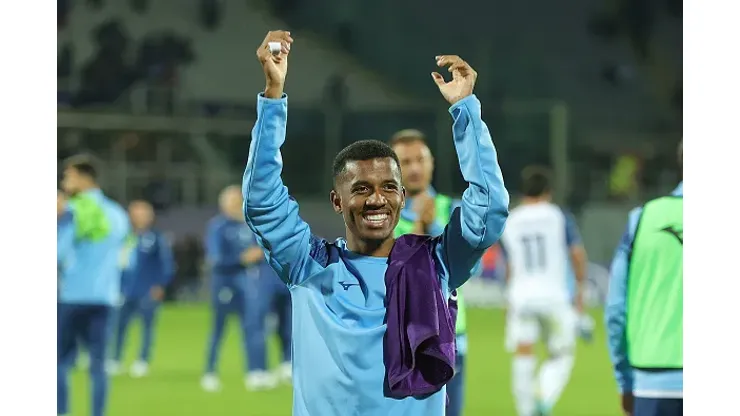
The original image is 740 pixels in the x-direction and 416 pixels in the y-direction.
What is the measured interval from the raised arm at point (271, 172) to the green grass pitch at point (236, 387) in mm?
5023

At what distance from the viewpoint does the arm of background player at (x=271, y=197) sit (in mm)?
2104

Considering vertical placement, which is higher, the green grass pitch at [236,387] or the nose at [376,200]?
the nose at [376,200]

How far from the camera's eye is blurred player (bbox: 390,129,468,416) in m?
4.00

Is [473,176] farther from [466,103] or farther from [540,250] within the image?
[540,250]

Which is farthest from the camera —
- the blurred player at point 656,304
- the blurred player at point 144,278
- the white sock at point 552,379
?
the blurred player at point 144,278

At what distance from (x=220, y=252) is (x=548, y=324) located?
2.73 meters

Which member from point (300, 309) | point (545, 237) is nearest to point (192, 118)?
point (545, 237)

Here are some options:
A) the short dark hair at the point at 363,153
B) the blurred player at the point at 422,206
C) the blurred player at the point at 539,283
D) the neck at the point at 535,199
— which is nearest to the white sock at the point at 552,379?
the blurred player at the point at 539,283

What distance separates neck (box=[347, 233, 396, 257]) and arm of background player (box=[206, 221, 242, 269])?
232 inches

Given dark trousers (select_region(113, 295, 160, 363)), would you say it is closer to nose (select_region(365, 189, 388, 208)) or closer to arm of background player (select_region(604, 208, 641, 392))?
arm of background player (select_region(604, 208, 641, 392))

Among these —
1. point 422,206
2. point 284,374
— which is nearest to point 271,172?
point 422,206

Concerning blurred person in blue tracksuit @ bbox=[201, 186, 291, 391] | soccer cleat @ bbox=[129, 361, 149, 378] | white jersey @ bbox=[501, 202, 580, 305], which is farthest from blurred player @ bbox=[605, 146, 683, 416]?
soccer cleat @ bbox=[129, 361, 149, 378]

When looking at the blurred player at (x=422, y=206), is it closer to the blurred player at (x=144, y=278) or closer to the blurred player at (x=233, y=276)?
the blurred player at (x=233, y=276)

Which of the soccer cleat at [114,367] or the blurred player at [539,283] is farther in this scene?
the soccer cleat at [114,367]
